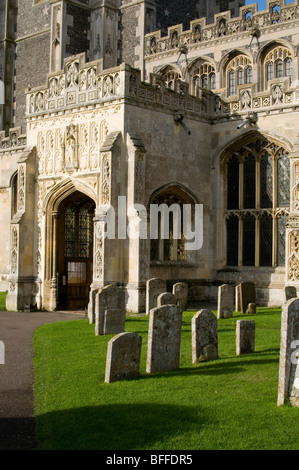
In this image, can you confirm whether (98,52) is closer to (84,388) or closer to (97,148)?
(97,148)

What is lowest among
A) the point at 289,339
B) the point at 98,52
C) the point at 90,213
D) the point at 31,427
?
the point at 31,427

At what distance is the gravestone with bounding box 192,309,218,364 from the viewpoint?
9852 millimetres

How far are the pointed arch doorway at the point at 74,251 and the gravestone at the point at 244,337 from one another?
1021 cm

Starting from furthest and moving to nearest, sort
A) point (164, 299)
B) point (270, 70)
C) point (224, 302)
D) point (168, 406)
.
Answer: point (270, 70), point (224, 302), point (164, 299), point (168, 406)

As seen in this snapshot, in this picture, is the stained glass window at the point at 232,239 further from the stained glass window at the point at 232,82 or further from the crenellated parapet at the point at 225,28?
the crenellated parapet at the point at 225,28

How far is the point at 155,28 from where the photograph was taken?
28938mm

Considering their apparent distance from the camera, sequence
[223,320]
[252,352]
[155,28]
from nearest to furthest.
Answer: [252,352]
[223,320]
[155,28]

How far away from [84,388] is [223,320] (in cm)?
639

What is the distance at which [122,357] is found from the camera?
28.7ft

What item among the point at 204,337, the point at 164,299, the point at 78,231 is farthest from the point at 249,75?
the point at 204,337

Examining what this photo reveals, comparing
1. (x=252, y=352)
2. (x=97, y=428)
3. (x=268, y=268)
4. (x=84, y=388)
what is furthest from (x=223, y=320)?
(x=97, y=428)

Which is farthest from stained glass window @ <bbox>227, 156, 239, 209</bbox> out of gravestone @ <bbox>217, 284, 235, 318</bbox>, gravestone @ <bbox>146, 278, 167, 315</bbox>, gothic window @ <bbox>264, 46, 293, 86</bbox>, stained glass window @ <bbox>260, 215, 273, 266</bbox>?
gothic window @ <bbox>264, 46, 293, 86</bbox>

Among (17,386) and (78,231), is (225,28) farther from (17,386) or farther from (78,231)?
(17,386)

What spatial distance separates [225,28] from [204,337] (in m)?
18.5
